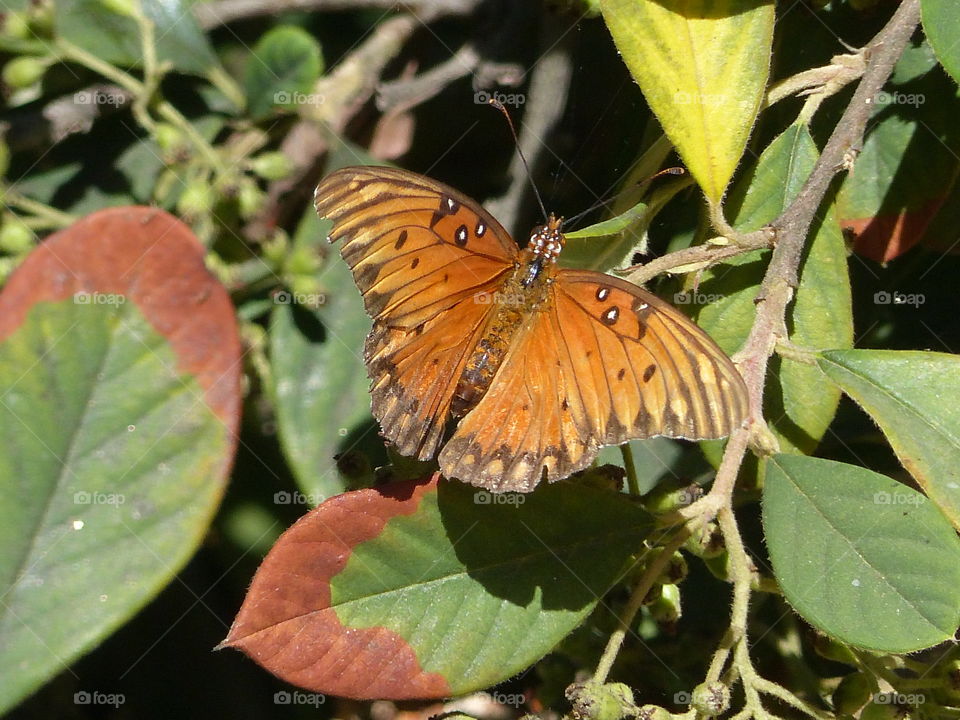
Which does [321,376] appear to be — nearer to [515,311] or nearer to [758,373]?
[515,311]

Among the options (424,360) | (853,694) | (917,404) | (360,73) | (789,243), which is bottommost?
(853,694)

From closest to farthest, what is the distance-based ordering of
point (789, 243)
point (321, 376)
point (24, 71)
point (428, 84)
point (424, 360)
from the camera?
point (789, 243) < point (424, 360) < point (321, 376) < point (24, 71) < point (428, 84)

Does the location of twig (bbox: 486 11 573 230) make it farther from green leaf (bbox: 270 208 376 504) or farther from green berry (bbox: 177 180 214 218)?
green berry (bbox: 177 180 214 218)

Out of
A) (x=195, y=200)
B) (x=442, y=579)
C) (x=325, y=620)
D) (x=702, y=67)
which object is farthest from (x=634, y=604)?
(x=195, y=200)

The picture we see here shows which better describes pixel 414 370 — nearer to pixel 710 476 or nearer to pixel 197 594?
pixel 710 476

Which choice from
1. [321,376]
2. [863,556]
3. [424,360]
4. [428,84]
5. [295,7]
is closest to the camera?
[863,556]

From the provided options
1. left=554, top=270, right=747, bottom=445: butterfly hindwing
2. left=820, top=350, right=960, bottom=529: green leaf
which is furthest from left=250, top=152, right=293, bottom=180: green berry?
left=820, top=350, right=960, bottom=529: green leaf
